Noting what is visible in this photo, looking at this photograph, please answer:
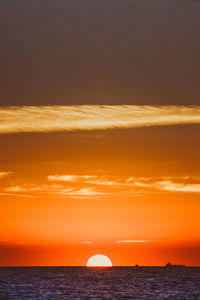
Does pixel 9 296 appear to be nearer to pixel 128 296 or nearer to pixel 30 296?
pixel 30 296

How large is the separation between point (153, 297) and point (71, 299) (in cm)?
1421

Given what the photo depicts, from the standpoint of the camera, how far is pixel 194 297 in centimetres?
9794

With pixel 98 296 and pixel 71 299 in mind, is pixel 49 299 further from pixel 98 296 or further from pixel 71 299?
pixel 98 296

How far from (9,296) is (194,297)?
3053cm

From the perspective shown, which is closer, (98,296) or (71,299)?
(71,299)

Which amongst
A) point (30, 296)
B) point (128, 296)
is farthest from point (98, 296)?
point (30, 296)

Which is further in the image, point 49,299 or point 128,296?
point 128,296

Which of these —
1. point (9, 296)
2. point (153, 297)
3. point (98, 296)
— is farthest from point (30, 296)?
point (153, 297)

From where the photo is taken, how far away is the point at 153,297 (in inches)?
3797

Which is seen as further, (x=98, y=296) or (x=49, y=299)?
(x=98, y=296)

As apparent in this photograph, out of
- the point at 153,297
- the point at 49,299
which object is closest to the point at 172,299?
the point at 153,297

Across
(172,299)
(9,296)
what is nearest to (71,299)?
(9,296)

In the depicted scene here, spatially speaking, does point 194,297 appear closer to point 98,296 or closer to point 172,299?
point 172,299

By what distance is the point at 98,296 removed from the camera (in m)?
99.4
